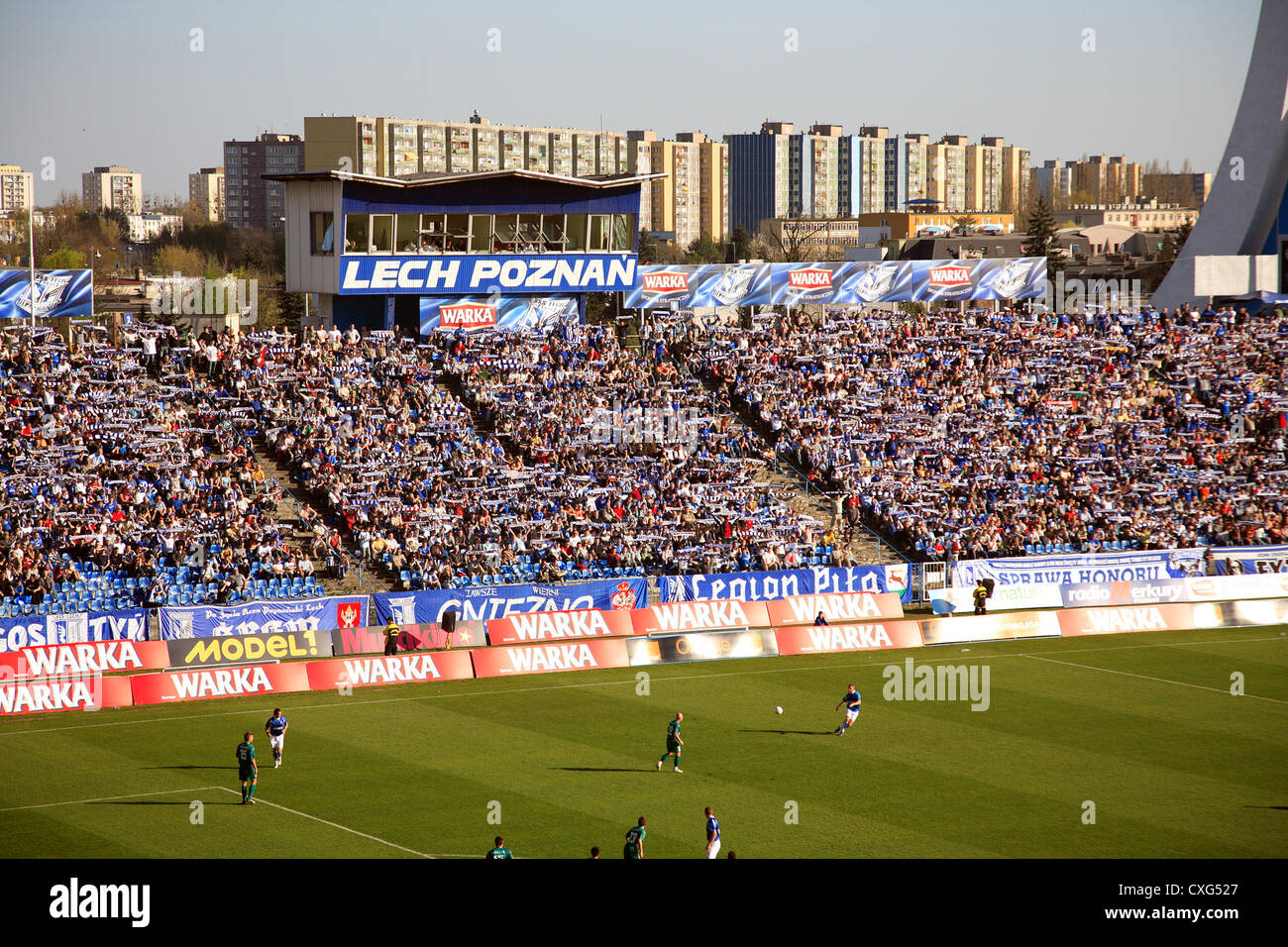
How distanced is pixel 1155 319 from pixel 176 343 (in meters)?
39.7

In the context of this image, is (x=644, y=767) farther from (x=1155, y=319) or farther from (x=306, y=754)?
(x=1155, y=319)

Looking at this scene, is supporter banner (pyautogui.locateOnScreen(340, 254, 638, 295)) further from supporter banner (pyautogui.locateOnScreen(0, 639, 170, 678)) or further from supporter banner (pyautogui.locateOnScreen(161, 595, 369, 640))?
supporter banner (pyautogui.locateOnScreen(0, 639, 170, 678))

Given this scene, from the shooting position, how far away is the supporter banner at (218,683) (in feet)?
106

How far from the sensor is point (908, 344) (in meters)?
56.6

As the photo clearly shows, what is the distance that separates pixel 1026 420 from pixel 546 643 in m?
23.4

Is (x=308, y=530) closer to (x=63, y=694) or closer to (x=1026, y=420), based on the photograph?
(x=63, y=694)

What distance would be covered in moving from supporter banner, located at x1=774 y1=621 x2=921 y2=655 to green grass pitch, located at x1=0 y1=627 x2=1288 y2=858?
1.42m

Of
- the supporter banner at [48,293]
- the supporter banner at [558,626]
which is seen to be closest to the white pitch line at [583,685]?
the supporter banner at [558,626]

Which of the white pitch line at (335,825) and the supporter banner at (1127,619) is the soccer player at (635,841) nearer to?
the white pitch line at (335,825)

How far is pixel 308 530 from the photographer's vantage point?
136 feet

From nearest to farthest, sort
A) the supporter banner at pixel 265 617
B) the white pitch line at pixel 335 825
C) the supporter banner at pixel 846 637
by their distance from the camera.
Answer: the white pitch line at pixel 335 825
the supporter banner at pixel 265 617
the supporter banner at pixel 846 637

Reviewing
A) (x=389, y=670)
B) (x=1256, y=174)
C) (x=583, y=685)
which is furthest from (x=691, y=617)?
(x=1256, y=174)

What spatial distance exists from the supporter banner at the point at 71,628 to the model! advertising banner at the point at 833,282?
27.0 meters

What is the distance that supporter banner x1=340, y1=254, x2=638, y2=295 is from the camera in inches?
2041
